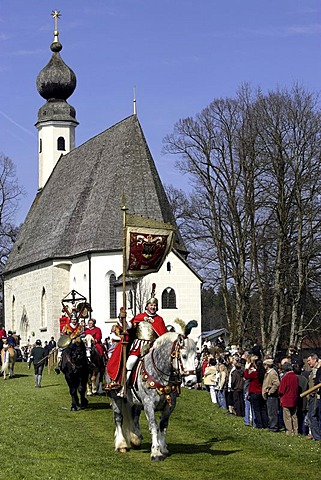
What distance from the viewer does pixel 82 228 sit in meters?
55.1

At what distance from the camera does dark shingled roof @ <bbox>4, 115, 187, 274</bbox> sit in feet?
173

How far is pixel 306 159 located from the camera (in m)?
41.9

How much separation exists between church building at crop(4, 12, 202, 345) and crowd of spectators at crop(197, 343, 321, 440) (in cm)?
2482

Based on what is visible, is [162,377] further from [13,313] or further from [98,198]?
[13,313]

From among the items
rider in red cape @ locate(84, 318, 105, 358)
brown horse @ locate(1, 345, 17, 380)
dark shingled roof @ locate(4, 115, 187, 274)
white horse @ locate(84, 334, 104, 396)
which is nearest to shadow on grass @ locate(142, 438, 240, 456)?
white horse @ locate(84, 334, 104, 396)

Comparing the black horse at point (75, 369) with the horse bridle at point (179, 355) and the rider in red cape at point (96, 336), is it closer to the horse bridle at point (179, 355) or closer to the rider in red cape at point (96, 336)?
the rider in red cape at point (96, 336)

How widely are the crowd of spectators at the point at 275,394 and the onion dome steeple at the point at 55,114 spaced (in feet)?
148

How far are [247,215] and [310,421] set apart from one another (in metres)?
27.5

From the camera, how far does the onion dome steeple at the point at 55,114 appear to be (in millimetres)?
66750

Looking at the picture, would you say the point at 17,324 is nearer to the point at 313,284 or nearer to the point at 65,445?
the point at 313,284

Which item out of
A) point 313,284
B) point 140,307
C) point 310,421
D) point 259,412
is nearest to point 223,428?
point 259,412

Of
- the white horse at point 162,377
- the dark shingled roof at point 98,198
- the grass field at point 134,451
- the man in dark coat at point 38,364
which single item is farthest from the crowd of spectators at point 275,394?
the dark shingled roof at point 98,198

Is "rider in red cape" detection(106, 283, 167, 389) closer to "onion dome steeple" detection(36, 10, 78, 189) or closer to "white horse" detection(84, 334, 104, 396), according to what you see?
"white horse" detection(84, 334, 104, 396)

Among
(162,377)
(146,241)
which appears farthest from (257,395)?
(162,377)
